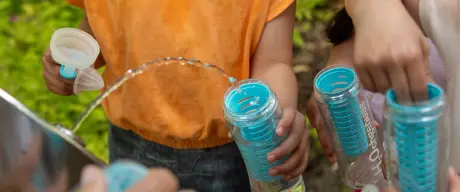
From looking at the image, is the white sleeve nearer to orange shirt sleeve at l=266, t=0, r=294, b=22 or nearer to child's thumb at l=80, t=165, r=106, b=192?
orange shirt sleeve at l=266, t=0, r=294, b=22

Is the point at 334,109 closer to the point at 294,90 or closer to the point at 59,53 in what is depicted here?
the point at 294,90

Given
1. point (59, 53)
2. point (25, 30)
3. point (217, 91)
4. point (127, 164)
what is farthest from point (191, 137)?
point (25, 30)

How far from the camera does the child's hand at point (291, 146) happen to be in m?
0.60

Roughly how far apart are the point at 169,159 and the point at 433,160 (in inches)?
20.6

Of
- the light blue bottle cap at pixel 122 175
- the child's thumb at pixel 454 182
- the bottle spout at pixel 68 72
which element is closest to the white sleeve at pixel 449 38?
the child's thumb at pixel 454 182

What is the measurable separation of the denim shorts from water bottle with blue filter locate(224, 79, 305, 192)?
242 millimetres

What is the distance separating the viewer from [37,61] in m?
1.69

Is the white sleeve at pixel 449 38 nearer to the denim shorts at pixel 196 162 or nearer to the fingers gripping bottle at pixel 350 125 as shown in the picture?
the fingers gripping bottle at pixel 350 125

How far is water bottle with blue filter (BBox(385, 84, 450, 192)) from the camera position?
1.28 ft

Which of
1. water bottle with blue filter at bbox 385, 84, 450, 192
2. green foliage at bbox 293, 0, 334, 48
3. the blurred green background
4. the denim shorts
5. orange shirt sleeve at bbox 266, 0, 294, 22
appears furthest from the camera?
green foliage at bbox 293, 0, 334, 48

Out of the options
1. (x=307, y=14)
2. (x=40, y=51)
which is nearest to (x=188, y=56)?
(x=307, y=14)

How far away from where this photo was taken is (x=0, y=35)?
1792 millimetres

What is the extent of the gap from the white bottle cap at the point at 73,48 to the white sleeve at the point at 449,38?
0.42 meters

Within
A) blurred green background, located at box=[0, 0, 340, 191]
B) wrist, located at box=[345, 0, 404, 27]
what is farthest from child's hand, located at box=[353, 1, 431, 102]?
blurred green background, located at box=[0, 0, 340, 191]
